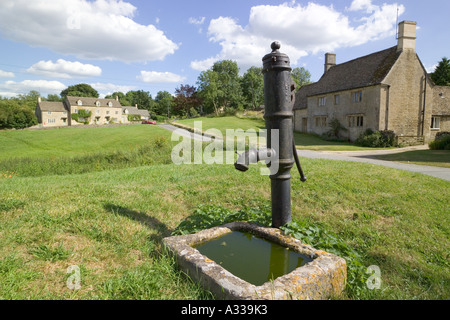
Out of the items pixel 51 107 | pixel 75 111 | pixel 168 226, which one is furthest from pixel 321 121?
pixel 51 107

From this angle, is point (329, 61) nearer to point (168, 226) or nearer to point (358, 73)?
point (358, 73)

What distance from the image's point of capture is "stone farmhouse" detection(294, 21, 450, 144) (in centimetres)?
2456

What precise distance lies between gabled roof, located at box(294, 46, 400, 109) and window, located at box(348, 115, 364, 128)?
293 cm

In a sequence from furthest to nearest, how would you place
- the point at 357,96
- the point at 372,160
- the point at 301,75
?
the point at 301,75 < the point at 357,96 < the point at 372,160

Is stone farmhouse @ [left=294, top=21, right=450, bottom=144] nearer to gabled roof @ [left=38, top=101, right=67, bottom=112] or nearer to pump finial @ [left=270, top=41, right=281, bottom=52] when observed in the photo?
pump finial @ [left=270, top=41, right=281, bottom=52]

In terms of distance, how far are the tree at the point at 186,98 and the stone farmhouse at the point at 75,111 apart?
17350mm

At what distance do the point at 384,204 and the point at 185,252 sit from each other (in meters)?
4.33

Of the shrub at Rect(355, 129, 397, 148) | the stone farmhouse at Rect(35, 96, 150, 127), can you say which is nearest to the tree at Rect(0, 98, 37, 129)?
the stone farmhouse at Rect(35, 96, 150, 127)

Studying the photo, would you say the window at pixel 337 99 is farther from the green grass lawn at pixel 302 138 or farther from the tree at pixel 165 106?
the tree at pixel 165 106

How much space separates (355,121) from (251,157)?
1100 inches

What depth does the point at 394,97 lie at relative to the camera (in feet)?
81.3
